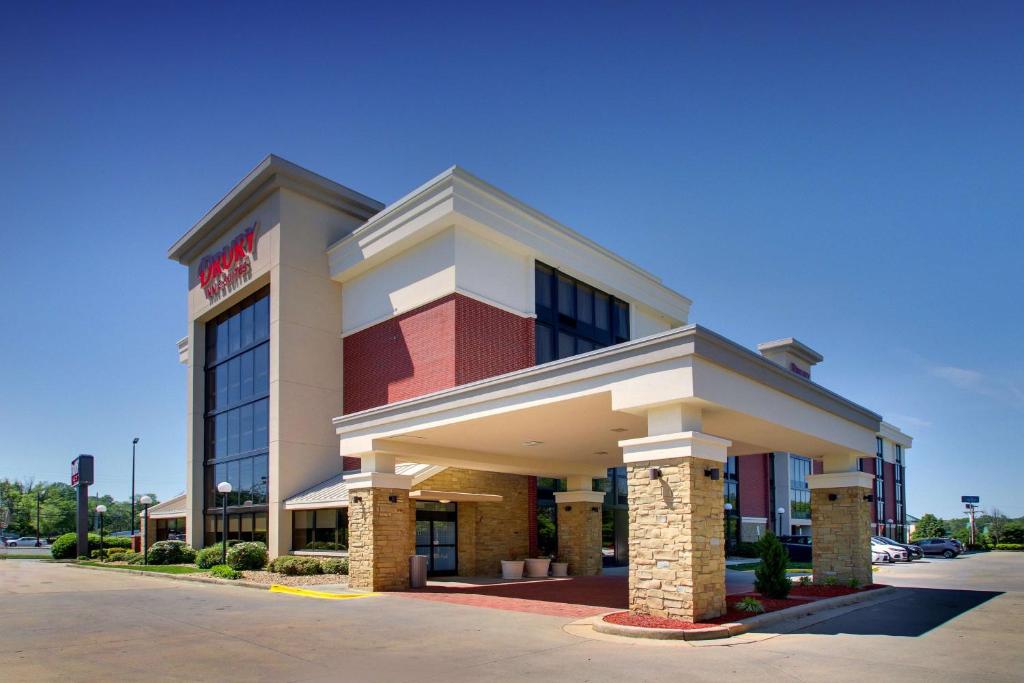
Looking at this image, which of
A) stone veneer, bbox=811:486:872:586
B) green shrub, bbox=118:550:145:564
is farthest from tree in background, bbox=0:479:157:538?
stone veneer, bbox=811:486:872:586

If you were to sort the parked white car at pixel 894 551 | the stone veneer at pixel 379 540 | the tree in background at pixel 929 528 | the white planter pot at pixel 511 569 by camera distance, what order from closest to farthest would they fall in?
the stone veneer at pixel 379 540
the white planter pot at pixel 511 569
the parked white car at pixel 894 551
the tree in background at pixel 929 528

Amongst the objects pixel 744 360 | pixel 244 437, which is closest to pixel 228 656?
pixel 744 360

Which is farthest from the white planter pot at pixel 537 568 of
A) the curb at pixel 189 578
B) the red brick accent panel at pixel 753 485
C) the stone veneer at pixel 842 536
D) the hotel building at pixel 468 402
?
the red brick accent panel at pixel 753 485

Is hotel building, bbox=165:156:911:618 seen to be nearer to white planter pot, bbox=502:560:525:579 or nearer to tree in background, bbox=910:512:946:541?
white planter pot, bbox=502:560:525:579

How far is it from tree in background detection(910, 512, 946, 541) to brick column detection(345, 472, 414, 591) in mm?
65786

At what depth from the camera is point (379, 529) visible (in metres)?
20.2

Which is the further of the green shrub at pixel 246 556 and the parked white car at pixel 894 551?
the parked white car at pixel 894 551

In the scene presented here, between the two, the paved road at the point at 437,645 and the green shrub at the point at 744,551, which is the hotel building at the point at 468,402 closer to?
the green shrub at the point at 744,551

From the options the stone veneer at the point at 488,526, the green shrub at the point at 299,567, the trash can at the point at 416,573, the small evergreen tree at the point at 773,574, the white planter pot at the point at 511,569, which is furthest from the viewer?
the stone veneer at the point at 488,526

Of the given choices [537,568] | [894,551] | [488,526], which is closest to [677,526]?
[537,568]

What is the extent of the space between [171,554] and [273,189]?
1547 centimetres

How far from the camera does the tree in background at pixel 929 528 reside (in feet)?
237

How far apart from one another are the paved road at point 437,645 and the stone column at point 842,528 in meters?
1.62

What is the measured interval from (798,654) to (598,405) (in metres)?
6.00
